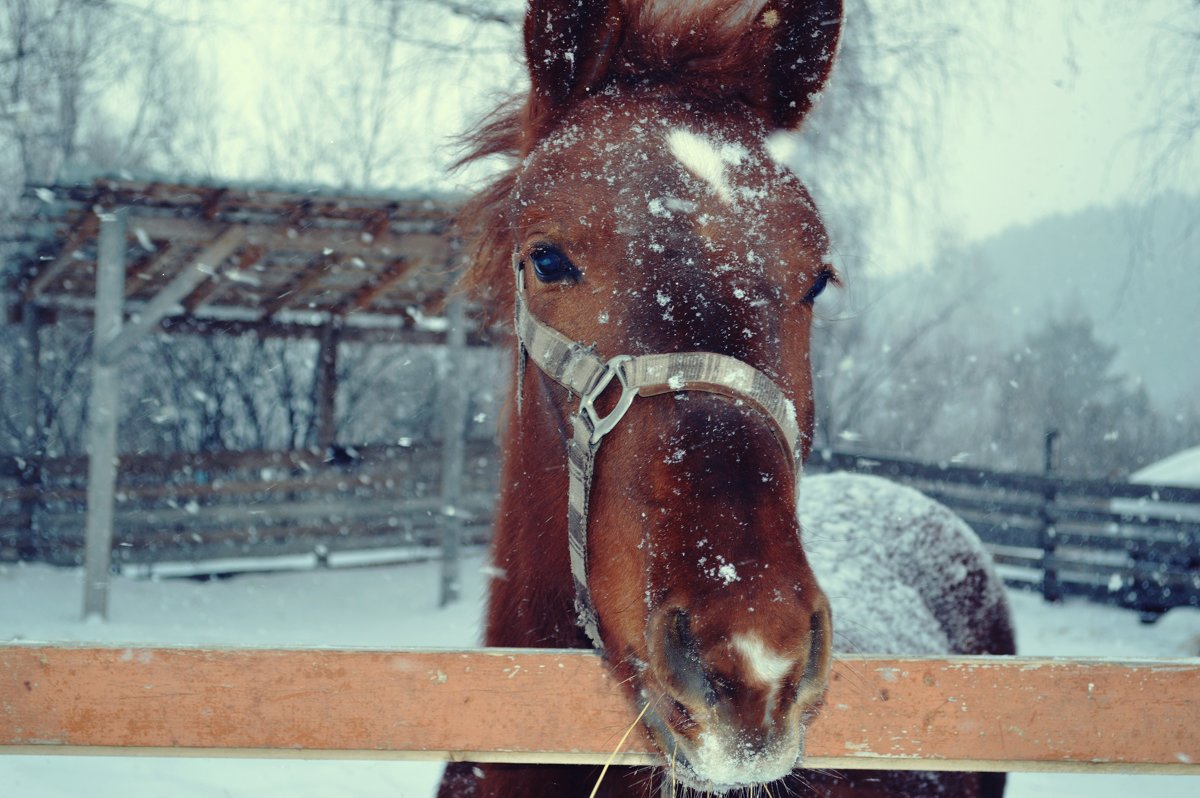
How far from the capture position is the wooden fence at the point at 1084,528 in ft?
29.1

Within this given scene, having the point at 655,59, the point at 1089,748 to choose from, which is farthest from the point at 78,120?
the point at 1089,748

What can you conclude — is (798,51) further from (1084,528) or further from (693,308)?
(1084,528)

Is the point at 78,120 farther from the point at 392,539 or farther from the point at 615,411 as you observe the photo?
the point at 615,411

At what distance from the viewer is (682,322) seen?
4.47 feet

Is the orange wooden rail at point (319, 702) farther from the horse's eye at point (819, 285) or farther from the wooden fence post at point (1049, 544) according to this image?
the wooden fence post at point (1049, 544)

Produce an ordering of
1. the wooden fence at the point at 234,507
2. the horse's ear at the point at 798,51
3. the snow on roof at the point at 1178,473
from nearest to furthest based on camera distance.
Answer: the horse's ear at the point at 798,51
the wooden fence at the point at 234,507
the snow on roof at the point at 1178,473

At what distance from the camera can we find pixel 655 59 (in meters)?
1.80

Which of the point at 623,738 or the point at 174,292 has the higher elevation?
the point at 174,292

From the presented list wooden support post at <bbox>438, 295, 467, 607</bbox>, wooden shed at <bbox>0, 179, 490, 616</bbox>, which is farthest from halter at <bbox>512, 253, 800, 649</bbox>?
wooden support post at <bbox>438, 295, 467, 607</bbox>

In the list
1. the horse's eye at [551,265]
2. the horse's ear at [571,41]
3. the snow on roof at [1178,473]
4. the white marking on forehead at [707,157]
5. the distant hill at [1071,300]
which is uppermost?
the distant hill at [1071,300]

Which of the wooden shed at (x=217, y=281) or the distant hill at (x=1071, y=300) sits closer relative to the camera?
the wooden shed at (x=217, y=281)

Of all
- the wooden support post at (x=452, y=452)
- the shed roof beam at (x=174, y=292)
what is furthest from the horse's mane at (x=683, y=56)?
the wooden support post at (x=452, y=452)

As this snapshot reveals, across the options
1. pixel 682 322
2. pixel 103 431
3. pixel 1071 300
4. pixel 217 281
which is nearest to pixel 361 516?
pixel 217 281

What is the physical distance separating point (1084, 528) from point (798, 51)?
9.98 meters
